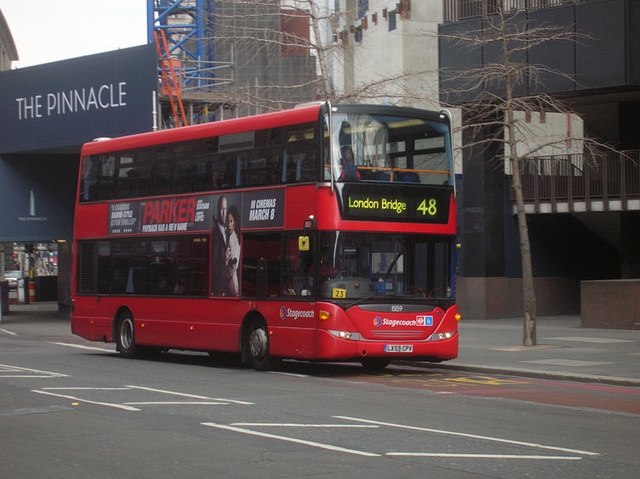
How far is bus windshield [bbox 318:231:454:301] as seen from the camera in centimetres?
1570

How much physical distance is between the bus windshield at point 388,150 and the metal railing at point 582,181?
48.0ft

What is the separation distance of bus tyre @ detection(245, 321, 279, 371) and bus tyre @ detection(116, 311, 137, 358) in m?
4.21

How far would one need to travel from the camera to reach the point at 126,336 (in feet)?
68.3

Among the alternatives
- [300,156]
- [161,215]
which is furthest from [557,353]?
[161,215]

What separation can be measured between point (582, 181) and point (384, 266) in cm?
1796

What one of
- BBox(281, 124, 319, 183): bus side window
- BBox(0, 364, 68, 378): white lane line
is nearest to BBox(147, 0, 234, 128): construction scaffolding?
BBox(281, 124, 319, 183): bus side window

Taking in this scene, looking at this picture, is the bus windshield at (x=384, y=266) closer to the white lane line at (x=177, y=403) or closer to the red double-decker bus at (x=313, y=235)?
the red double-decker bus at (x=313, y=235)

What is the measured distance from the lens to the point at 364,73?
4094 centimetres

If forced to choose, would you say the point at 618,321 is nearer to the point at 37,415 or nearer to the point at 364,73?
the point at 364,73

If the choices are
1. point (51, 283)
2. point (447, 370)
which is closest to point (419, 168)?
point (447, 370)

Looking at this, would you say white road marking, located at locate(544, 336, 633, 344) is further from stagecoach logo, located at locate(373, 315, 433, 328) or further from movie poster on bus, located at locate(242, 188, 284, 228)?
movie poster on bus, located at locate(242, 188, 284, 228)

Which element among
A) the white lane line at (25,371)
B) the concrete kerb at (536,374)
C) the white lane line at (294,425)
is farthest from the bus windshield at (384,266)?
the white lane line at (294,425)

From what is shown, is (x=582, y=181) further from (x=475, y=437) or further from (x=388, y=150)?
(x=475, y=437)

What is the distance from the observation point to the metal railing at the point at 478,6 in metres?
30.0
